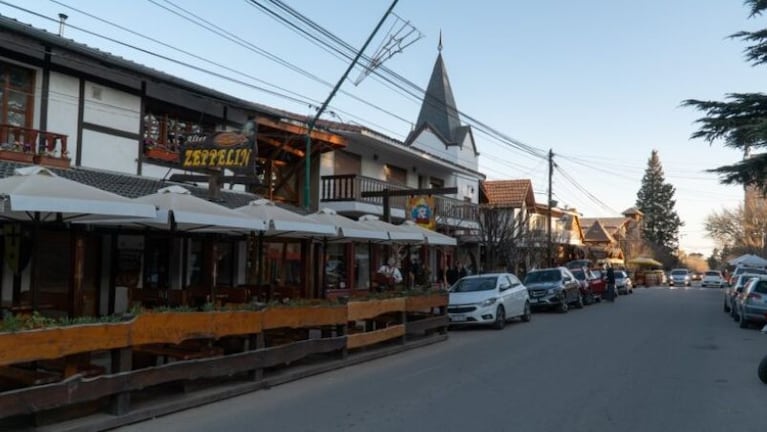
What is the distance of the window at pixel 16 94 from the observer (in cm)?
1335

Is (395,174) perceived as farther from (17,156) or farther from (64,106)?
(17,156)

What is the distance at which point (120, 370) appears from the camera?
7.55 metres

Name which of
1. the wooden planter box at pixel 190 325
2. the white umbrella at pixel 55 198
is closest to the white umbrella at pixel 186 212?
the white umbrella at pixel 55 198

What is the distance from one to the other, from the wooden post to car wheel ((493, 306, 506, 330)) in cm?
1249

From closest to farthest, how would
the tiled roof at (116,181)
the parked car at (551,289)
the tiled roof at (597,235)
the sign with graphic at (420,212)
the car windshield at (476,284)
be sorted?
the tiled roof at (116,181) < the car windshield at (476,284) < the sign with graphic at (420,212) < the parked car at (551,289) < the tiled roof at (597,235)

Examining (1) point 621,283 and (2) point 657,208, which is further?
(2) point 657,208

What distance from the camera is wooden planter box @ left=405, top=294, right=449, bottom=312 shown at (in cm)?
1441

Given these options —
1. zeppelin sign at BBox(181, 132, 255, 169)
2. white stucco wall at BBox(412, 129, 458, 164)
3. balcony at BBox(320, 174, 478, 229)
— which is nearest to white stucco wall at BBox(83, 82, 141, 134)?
zeppelin sign at BBox(181, 132, 255, 169)

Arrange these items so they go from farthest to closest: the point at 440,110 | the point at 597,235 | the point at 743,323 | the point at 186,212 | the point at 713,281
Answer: the point at 597,235 < the point at 713,281 < the point at 440,110 < the point at 743,323 < the point at 186,212

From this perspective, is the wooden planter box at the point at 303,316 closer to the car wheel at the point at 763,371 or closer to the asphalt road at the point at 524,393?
the asphalt road at the point at 524,393

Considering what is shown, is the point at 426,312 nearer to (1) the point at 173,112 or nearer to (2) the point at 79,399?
(1) the point at 173,112

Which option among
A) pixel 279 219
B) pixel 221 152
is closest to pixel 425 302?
pixel 279 219

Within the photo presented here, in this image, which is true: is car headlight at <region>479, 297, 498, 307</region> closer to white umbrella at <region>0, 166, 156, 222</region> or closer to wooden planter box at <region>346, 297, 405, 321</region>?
wooden planter box at <region>346, 297, 405, 321</region>

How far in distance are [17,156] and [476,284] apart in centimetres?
1265
